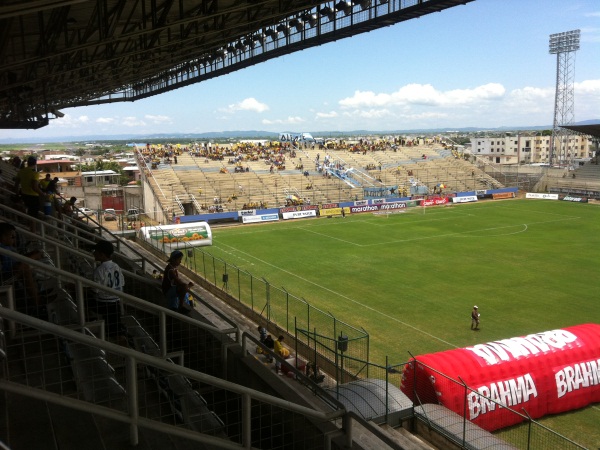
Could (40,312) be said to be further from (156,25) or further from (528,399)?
(528,399)

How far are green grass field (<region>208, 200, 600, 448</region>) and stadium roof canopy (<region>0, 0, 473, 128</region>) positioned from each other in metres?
10.8

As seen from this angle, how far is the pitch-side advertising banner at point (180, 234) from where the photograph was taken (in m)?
33.5

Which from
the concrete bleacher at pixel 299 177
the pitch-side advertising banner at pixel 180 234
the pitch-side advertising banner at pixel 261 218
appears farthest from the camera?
the concrete bleacher at pixel 299 177

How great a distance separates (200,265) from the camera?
27750 millimetres

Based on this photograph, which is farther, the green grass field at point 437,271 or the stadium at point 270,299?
the green grass field at point 437,271

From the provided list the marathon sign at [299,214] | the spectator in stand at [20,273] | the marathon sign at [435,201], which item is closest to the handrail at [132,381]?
the spectator in stand at [20,273]

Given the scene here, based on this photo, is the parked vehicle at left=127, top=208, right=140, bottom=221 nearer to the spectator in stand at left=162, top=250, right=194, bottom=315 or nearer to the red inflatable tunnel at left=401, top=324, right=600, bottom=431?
the red inflatable tunnel at left=401, top=324, right=600, bottom=431

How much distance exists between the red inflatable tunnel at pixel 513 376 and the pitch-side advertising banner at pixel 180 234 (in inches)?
913

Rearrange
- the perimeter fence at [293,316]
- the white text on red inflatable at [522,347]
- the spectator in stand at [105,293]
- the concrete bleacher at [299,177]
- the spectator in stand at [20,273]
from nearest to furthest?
the spectator in stand at [20,273]
the spectator in stand at [105,293]
the white text on red inflatable at [522,347]
the perimeter fence at [293,316]
the concrete bleacher at [299,177]

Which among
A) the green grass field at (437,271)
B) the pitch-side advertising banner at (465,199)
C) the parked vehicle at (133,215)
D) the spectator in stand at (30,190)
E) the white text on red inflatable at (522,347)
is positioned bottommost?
the green grass field at (437,271)

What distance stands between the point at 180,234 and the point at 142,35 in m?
21.5

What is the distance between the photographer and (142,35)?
625 inches

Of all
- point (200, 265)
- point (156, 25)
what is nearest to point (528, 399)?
point (156, 25)

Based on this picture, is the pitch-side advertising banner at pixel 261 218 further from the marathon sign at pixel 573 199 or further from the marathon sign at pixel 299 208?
the marathon sign at pixel 573 199
